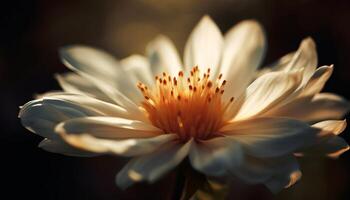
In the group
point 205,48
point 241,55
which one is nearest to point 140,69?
point 205,48

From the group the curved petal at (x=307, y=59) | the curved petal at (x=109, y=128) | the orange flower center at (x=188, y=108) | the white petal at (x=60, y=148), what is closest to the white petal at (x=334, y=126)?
the curved petal at (x=307, y=59)

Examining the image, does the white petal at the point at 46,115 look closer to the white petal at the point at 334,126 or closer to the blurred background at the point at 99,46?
the white petal at the point at 334,126

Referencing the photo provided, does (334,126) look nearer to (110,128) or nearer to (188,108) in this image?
(188,108)

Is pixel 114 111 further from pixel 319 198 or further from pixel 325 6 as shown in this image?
pixel 325 6

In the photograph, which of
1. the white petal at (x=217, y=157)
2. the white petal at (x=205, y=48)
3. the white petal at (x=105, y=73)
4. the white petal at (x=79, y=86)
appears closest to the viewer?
the white petal at (x=217, y=157)

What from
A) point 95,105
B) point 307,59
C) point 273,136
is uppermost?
point 95,105

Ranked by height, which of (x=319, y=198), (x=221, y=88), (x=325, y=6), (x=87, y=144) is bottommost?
(x=319, y=198)

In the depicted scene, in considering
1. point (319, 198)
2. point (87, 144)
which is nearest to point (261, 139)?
point (87, 144)
